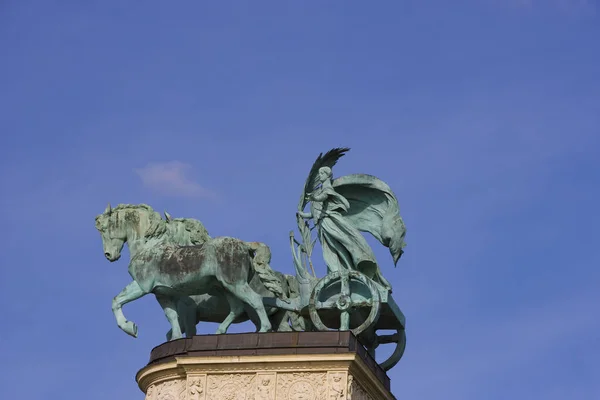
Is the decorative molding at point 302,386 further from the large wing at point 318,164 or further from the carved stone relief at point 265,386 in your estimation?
the large wing at point 318,164

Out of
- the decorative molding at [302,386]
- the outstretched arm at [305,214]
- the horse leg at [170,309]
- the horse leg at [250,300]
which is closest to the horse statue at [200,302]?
the horse leg at [170,309]

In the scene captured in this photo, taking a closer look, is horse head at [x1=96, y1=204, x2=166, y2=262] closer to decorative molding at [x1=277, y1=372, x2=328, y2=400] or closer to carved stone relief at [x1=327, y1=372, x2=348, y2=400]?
decorative molding at [x1=277, y1=372, x2=328, y2=400]

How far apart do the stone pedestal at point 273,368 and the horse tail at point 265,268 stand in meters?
1.85

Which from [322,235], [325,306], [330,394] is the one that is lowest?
[330,394]

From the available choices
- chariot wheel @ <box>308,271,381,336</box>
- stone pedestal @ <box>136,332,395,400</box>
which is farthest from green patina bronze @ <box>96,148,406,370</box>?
stone pedestal @ <box>136,332,395,400</box>

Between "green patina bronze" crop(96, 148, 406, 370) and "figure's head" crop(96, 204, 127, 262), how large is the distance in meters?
0.02

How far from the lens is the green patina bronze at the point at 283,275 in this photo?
32.0 metres

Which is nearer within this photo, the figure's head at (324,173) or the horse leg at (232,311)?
the horse leg at (232,311)

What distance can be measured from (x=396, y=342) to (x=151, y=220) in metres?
6.02

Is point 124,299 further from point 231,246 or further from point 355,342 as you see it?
point 355,342

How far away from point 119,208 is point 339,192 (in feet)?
16.1

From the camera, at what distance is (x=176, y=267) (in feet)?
105

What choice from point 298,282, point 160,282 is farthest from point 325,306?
point 160,282

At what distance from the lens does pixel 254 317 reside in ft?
108
